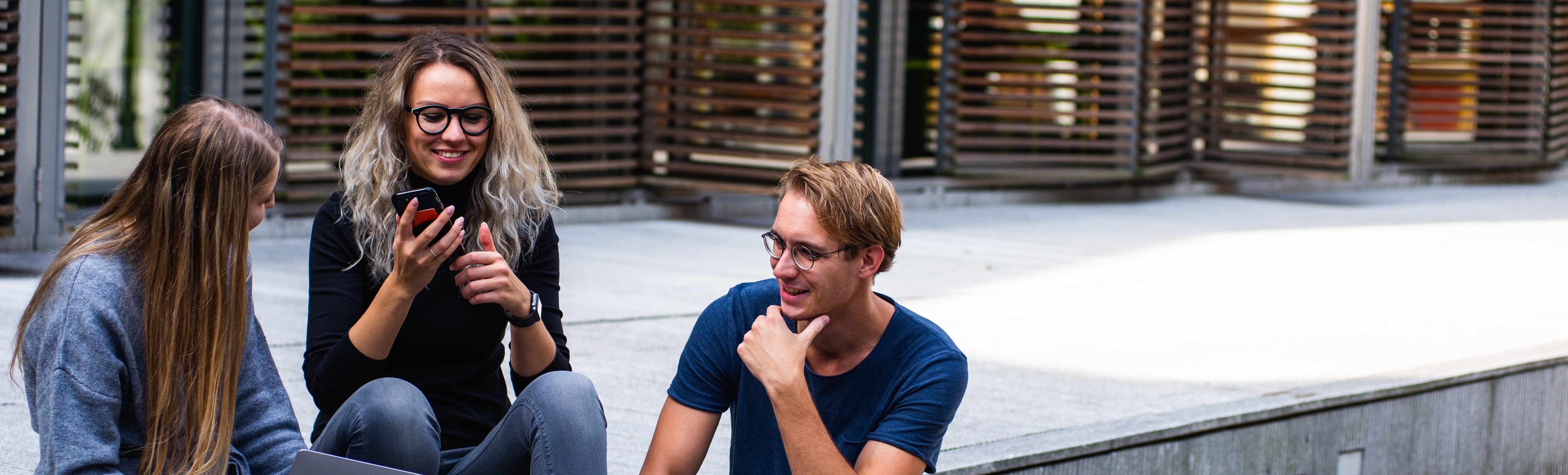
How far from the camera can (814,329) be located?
2.37m

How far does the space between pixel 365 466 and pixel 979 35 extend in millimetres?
8582

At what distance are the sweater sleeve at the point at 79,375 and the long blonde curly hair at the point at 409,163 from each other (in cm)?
69

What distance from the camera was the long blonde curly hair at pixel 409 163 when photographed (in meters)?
2.59

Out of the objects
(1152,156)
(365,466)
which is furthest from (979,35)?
(365,466)

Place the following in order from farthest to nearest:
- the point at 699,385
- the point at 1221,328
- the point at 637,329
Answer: the point at 1221,328 < the point at 637,329 < the point at 699,385

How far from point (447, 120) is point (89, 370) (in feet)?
2.90

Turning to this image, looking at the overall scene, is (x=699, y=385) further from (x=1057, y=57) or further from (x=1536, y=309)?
(x=1057, y=57)

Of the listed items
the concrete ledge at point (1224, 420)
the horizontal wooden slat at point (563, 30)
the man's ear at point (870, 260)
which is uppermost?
the horizontal wooden slat at point (563, 30)

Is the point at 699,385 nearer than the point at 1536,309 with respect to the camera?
Yes

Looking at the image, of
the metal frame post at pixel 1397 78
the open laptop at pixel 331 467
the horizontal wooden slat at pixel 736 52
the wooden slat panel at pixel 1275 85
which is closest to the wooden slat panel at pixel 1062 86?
the wooden slat panel at pixel 1275 85

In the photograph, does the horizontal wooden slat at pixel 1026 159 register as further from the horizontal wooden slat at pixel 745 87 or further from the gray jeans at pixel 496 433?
the gray jeans at pixel 496 433

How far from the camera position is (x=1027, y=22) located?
411 inches

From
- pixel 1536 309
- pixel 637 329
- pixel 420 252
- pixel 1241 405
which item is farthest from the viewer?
pixel 1536 309

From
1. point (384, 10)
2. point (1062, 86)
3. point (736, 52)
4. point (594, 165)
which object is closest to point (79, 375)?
point (384, 10)
